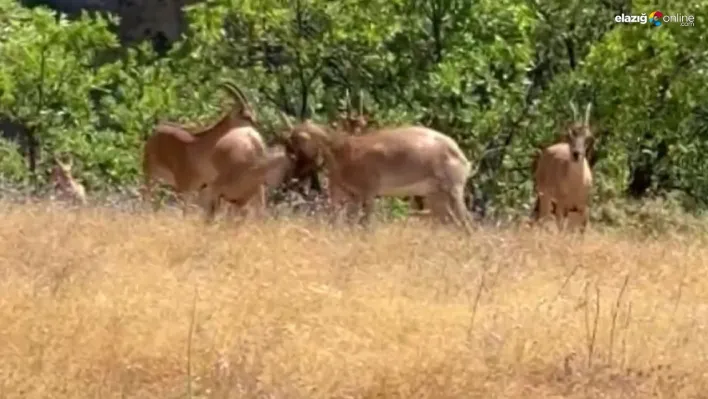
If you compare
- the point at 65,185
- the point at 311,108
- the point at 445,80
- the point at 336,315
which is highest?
the point at 336,315

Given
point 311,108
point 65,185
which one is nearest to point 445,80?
point 311,108

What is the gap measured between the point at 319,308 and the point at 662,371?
74.6 inches

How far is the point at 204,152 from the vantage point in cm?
1513

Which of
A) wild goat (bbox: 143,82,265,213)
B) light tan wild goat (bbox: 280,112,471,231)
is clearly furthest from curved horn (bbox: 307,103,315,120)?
light tan wild goat (bbox: 280,112,471,231)

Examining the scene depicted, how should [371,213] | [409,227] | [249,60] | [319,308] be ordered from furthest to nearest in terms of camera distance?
[249,60] < [371,213] < [409,227] < [319,308]

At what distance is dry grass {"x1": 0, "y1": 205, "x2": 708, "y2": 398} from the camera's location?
688 cm

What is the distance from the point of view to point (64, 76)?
3042 cm

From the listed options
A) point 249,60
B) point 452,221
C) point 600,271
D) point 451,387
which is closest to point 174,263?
point 600,271

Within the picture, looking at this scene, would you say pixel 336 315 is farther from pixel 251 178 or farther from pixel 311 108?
pixel 311 108

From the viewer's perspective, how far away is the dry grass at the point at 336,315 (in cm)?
688

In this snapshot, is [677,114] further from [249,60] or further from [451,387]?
[451,387]

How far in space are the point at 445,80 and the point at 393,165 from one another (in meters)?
9.99

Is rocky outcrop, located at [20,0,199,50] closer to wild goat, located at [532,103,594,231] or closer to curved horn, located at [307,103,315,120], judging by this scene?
curved horn, located at [307,103,315,120]

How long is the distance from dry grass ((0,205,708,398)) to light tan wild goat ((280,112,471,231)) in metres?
2.98
